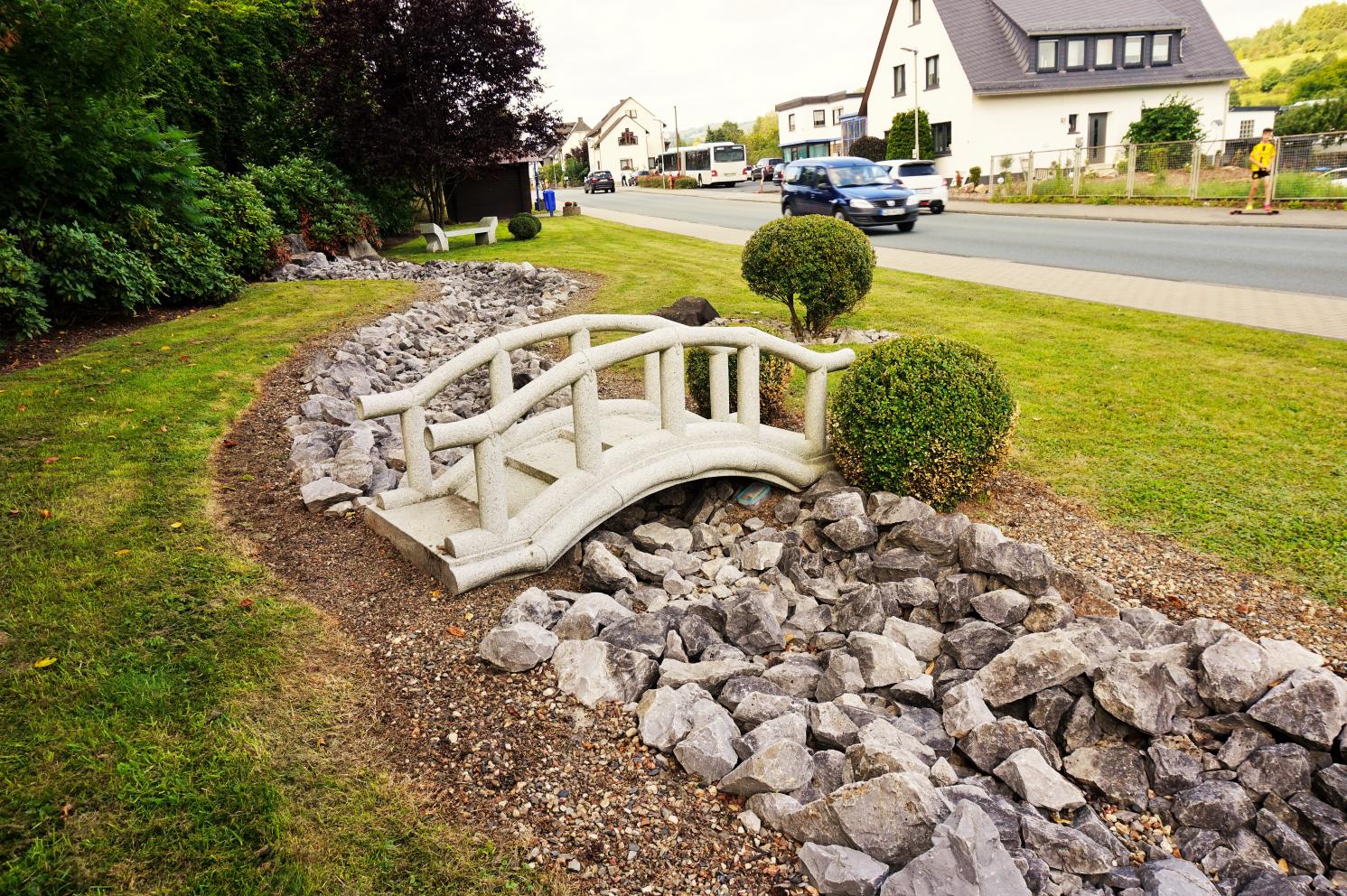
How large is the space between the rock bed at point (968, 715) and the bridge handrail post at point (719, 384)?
4.65ft

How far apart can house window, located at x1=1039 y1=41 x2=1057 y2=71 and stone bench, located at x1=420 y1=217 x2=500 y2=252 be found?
1140 inches

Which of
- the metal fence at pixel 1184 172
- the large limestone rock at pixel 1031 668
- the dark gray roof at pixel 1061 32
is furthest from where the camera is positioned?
the dark gray roof at pixel 1061 32

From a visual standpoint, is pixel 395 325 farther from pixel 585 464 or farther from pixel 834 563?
pixel 834 563

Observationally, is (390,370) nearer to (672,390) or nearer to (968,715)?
(672,390)

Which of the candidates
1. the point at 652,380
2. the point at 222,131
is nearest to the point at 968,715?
the point at 652,380

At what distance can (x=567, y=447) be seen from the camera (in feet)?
21.0

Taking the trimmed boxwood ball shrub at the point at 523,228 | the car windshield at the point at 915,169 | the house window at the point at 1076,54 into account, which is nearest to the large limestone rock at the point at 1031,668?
the trimmed boxwood ball shrub at the point at 523,228

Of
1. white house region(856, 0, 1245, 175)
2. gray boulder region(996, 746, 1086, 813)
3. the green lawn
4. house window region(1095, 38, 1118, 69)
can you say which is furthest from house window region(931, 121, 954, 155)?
gray boulder region(996, 746, 1086, 813)

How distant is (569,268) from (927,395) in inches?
553

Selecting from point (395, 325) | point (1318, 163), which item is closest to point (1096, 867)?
point (395, 325)

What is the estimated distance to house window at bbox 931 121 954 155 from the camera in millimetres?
43450

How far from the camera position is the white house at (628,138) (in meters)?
97.8

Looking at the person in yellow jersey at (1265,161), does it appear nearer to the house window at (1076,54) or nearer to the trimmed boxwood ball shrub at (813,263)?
the trimmed boxwood ball shrub at (813,263)

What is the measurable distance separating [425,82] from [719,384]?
62.7 ft
